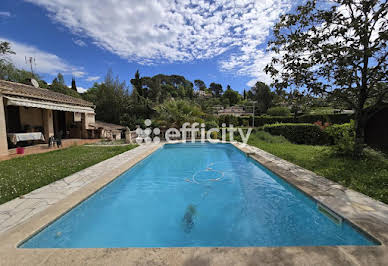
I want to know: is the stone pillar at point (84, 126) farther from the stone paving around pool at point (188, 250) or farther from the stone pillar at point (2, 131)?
the stone paving around pool at point (188, 250)

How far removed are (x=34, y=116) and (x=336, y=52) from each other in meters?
17.2

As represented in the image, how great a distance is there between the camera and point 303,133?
39.8 feet

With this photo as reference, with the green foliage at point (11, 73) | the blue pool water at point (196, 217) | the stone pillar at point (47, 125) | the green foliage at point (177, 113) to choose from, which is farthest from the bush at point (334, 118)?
the green foliage at point (11, 73)

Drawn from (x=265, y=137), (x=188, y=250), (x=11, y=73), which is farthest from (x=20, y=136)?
(x=11, y=73)

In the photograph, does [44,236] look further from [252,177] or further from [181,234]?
[252,177]

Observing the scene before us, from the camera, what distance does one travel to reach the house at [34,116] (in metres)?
8.40

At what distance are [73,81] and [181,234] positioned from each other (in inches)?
1667

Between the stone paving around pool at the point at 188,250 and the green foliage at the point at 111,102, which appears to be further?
the green foliage at the point at 111,102

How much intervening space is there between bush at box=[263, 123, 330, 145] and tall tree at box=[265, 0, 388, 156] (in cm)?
504

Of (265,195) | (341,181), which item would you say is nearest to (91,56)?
(265,195)

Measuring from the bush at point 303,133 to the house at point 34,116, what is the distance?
15694mm

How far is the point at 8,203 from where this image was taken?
352 centimetres

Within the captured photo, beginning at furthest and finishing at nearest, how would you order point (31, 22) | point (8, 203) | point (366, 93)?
point (31, 22)
point (366, 93)
point (8, 203)

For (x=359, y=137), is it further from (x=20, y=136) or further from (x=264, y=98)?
(x=264, y=98)
